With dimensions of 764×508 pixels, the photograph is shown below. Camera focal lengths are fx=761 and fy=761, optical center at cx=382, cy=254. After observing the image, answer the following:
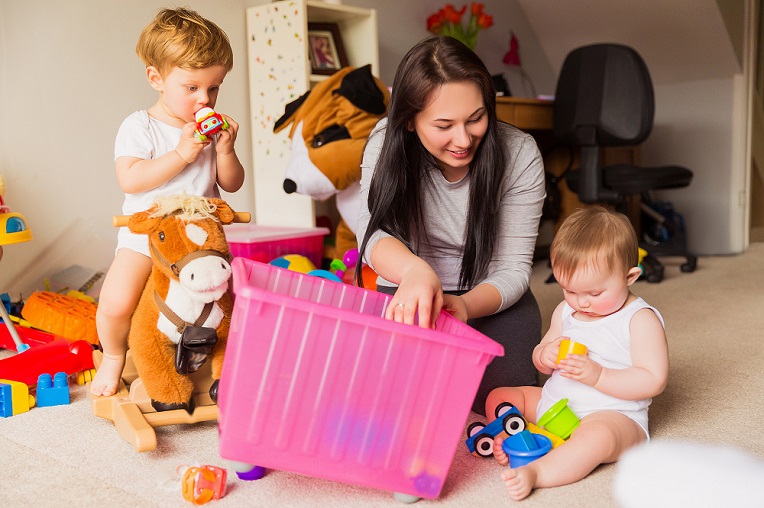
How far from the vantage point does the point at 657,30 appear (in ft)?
11.4

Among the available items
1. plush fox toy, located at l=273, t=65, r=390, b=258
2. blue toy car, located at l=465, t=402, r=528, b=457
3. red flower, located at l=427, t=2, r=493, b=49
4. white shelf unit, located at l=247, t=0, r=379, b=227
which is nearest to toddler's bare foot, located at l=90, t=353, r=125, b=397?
blue toy car, located at l=465, t=402, r=528, b=457

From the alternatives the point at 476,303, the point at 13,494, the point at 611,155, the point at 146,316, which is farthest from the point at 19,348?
the point at 611,155

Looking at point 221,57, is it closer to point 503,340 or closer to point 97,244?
point 503,340

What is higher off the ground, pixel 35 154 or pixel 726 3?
pixel 726 3

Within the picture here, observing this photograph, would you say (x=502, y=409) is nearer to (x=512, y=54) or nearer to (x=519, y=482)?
(x=519, y=482)

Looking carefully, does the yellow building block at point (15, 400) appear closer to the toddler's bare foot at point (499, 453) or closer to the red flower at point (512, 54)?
the toddler's bare foot at point (499, 453)

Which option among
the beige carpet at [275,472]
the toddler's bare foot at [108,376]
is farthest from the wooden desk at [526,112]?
the toddler's bare foot at [108,376]

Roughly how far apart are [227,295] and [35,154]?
1255mm

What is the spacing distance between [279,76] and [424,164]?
4.56ft

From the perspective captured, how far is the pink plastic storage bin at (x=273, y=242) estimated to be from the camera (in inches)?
91.5

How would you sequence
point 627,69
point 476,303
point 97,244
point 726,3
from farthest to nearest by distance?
point 726,3 < point 627,69 < point 97,244 < point 476,303

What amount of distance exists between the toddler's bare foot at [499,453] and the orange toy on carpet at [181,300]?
490 mm

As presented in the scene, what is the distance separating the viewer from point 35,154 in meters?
2.26

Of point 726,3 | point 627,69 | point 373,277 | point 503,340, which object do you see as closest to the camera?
point 503,340
